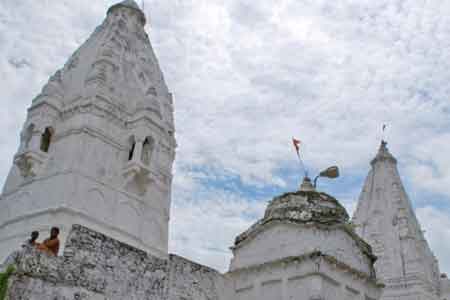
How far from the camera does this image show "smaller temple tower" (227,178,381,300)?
892 centimetres

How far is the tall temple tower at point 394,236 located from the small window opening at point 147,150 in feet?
54.7

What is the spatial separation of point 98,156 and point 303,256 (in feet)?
47.8

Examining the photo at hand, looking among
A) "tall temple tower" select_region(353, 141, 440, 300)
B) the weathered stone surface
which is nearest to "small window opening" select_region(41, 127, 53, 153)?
the weathered stone surface

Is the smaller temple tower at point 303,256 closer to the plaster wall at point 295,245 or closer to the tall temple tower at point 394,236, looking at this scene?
the plaster wall at point 295,245

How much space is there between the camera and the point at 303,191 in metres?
10.4

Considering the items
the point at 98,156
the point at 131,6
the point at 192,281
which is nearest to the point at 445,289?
the point at 98,156

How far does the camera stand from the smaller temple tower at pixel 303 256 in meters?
8.92

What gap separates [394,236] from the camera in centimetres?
3406

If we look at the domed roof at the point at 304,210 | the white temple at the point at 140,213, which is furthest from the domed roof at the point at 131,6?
the domed roof at the point at 304,210

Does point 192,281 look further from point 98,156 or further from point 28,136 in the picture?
point 28,136

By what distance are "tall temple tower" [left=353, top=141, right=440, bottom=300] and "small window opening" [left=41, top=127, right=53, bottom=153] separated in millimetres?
20409

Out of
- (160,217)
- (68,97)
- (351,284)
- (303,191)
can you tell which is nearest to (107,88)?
(68,97)

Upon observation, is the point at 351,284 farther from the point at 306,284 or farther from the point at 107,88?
the point at 107,88

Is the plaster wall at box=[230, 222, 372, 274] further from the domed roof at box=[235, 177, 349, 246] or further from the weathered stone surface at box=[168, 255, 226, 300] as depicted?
the weathered stone surface at box=[168, 255, 226, 300]
